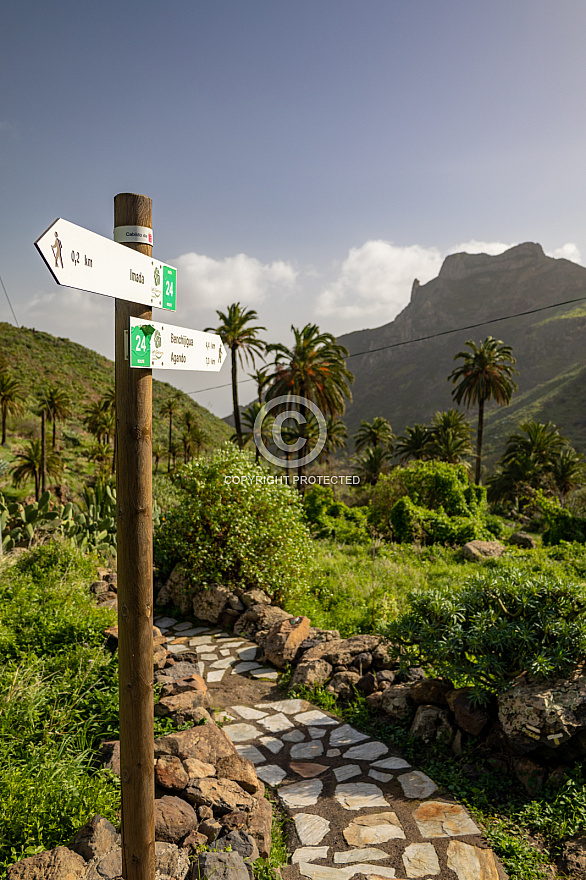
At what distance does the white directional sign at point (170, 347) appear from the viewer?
6.32 ft

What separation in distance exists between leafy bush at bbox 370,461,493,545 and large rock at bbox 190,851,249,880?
403 inches

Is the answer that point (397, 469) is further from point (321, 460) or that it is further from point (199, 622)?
point (321, 460)

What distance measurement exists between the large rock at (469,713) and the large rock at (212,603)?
3382 mm

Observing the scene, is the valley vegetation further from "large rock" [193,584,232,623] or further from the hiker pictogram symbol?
the hiker pictogram symbol

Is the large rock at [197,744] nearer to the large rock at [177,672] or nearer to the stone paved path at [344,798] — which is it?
the stone paved path at [344,798]

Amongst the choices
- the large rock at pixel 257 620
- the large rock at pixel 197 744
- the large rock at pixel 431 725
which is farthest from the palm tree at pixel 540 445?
the large rock at pixel 197 744

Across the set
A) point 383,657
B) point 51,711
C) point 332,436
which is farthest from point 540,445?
point 51,711

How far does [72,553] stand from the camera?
6219 millimetres

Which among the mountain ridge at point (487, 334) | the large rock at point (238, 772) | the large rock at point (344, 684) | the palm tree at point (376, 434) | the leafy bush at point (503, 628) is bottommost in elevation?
the large rock at point (344, 684)

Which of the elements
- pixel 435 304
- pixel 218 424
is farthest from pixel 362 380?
pixel 218 424

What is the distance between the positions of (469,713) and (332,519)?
10107 mm

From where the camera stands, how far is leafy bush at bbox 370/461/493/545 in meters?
12.4

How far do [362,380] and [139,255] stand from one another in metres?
107

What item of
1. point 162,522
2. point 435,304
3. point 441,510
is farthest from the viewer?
point 435,304
